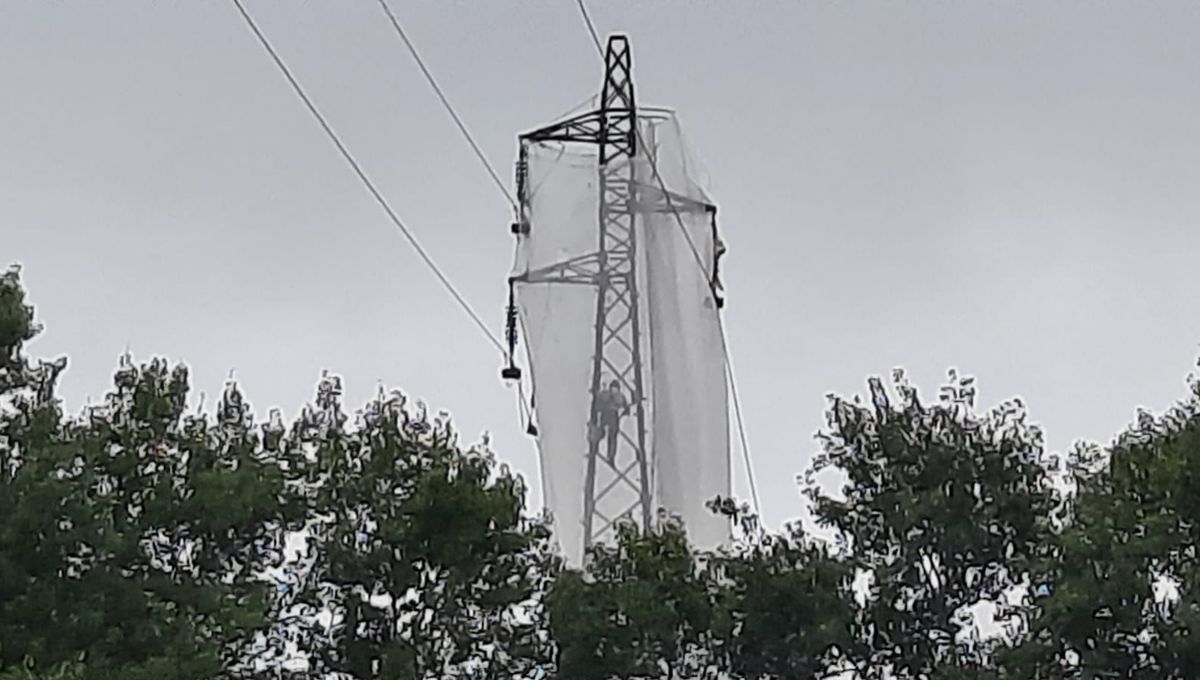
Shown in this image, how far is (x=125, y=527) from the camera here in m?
20.1

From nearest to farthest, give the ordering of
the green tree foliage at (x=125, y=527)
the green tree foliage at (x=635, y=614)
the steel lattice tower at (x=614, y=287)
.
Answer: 1. the green tree foliage at (x=125, y=527)
2. the green tree foliage at (x=635, y=614)
3. the steel lattice tower at (x=614, y=287)

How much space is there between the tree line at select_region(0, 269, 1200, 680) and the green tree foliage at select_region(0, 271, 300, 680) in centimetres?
3

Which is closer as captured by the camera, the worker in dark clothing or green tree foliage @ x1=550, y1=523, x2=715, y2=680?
green tree foliage @ x1=550, y1=523, x2=715, y2=680

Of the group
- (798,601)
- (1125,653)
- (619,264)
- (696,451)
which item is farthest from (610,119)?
(1125,653)

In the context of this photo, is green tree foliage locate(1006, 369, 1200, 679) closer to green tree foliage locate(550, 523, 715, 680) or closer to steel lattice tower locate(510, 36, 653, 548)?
green tree foliage locate(550, 523, 715, 680)

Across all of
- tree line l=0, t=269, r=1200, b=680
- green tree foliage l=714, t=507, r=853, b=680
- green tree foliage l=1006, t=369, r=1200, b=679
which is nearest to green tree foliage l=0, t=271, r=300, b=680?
tree line l=0, t=269, r=1200, b=680

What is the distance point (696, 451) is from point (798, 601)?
5.23 meters

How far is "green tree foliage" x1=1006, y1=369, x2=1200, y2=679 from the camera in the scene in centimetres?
1975

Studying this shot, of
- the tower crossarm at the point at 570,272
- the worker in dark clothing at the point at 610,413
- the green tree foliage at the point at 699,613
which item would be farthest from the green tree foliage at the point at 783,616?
the tower crossarm at the point at 570,272

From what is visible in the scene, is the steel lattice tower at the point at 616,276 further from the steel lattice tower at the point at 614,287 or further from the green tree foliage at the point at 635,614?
the green tree foliage at the point at 635,614

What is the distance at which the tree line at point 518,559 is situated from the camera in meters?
19.6

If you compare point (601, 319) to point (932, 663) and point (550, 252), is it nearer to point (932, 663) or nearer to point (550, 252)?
point (550, 252)

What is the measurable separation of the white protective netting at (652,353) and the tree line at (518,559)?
10.6ft

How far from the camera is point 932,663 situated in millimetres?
21469
